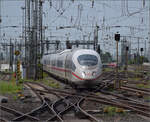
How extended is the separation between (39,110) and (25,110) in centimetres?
56

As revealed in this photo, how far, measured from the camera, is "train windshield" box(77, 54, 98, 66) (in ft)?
57.2

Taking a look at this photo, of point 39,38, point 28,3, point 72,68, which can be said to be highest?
point 28,3

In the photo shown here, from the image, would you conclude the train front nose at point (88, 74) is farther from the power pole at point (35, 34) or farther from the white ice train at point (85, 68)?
the power pole at point (35, 34)

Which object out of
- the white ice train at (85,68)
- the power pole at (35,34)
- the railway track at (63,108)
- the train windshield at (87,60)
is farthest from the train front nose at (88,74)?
the power pole at (35,34)

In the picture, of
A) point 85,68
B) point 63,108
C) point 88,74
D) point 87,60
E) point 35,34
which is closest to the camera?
point 63,108

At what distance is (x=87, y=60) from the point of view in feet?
58.0

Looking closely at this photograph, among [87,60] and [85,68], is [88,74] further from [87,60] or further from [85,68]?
[87,60]

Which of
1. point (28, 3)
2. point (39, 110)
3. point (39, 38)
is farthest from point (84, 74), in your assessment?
point (28, 3)

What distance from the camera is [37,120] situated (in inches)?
360

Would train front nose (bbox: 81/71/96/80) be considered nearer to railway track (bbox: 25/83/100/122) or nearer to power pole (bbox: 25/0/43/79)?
railway track (bbox: 25/83/100/122)

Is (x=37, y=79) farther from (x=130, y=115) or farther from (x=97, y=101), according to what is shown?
(x=130, y=115)

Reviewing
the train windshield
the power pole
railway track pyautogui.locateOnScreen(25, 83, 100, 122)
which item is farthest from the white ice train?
the power pole

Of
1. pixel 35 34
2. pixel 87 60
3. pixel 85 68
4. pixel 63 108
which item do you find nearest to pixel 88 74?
pixel 85 68

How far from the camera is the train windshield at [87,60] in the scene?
17.4 metres
